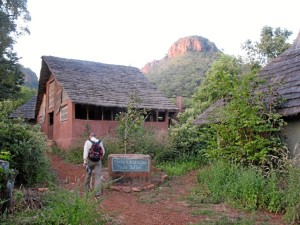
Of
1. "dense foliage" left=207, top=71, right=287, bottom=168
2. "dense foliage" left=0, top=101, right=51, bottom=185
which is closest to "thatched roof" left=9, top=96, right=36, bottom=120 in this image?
"dense foliage" left=0, top=101, right=51, bottom=185

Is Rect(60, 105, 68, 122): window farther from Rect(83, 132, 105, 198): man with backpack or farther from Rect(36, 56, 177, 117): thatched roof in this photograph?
Rect(83, 132, 105, 198): man with backpack

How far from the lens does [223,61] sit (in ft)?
75.8

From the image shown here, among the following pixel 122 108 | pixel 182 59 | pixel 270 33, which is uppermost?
pixel 182 59

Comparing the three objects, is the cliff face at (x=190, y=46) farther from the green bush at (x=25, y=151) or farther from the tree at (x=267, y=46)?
the green bush at (x=25, y=151)

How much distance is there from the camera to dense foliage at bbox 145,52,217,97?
36781mm

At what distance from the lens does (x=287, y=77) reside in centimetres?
980

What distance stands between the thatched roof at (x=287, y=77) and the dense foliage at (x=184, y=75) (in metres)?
22.4

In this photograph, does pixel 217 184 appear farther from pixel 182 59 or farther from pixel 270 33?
Result: pixel 182 59

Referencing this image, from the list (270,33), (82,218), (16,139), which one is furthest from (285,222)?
(270,33)

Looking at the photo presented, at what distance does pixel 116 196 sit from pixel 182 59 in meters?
44.2

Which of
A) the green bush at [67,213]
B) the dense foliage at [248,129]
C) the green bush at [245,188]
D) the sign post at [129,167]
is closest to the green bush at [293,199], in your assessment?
the green bush at [245,188]

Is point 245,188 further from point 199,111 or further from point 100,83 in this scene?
point 100,83

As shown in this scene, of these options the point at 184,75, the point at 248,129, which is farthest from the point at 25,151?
the point at 184,75

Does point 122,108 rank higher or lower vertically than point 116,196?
higher
